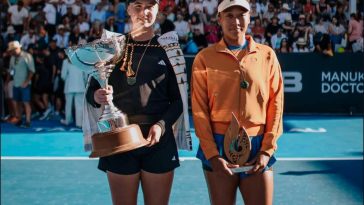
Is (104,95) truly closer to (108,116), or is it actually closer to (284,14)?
(108,116)

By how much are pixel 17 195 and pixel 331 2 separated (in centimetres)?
335

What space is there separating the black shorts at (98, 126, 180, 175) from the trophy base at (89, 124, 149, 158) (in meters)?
0.19

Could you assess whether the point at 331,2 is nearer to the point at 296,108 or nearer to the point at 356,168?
the point at 356,168

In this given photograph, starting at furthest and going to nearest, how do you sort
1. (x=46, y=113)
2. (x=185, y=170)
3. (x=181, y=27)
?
(x=46, y=113) → (x=185, y=170) → (x=181, y=27)

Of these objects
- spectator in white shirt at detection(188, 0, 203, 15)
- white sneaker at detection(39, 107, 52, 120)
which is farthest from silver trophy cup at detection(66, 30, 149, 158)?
white sneaker at detection(39, 107, 52, 120)

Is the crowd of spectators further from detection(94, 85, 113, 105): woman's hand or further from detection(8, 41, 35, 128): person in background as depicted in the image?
detection(94, 85, 113, 105): woman's hand

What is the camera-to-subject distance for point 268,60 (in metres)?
2.96

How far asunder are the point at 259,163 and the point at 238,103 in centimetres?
31

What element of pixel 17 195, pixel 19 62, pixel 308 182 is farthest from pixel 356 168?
pixel 19 62

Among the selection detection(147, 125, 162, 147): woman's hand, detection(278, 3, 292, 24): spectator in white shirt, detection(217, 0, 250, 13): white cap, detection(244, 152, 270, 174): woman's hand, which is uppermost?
detection(217, 0, 250, 13): white cap

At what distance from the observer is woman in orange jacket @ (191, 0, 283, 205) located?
291cm

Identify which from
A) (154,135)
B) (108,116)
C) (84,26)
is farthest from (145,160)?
(84,26)

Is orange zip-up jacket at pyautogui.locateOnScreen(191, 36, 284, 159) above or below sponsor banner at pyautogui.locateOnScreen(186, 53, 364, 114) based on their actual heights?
above

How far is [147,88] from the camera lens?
3020mm
